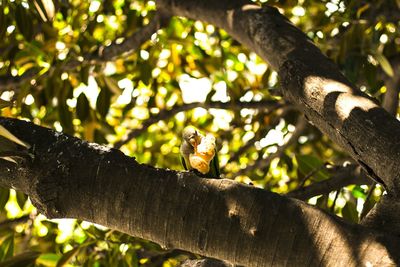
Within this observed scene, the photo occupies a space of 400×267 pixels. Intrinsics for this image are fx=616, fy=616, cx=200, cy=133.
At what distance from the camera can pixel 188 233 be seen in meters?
1.32

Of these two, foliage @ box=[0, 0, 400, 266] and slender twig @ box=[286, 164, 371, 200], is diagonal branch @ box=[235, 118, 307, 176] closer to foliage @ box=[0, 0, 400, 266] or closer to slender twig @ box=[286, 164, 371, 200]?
foliage @ box=[0, 0, 400, 266]

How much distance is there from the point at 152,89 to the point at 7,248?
1.36 m

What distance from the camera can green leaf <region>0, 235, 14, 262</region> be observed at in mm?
2324

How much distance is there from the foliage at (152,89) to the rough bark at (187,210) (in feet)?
0.97

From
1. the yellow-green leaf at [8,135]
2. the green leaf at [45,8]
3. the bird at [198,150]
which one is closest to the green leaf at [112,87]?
the green leaf at [45,8]

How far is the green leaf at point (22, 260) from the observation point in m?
Result: 2.02

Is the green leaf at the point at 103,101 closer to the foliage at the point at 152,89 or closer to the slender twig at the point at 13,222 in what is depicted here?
the foliage at the point at 152,89

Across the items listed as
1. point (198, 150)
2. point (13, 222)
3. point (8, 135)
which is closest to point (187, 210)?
point (198, 150)

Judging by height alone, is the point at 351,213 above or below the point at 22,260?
above

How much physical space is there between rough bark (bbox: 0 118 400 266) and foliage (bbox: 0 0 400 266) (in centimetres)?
29

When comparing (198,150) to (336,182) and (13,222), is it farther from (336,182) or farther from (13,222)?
(13,222)

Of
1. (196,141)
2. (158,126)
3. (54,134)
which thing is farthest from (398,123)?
(158,126)

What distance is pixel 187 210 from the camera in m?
1.30

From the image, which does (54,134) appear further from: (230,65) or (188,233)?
(230,65)
